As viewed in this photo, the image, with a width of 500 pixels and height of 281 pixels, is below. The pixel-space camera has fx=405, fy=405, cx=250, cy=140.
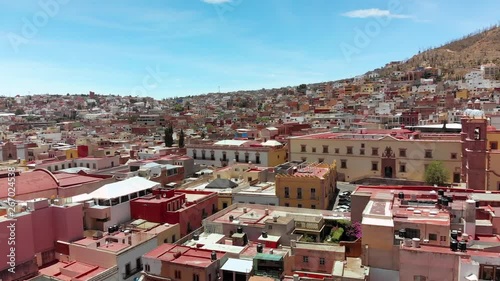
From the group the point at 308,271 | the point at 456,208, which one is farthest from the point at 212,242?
the point at 456,208

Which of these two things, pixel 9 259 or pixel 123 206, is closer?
pixel 9 259

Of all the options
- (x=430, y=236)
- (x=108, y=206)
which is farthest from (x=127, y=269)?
(x=430, y=236)

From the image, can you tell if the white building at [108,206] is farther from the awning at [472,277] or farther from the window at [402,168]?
the window at [402,168]

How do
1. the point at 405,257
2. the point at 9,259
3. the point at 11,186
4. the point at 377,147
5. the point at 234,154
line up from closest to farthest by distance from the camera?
the point at 405,257, the point at 9,259, the point at 11,186, the point at 377,147, the point at 234,154

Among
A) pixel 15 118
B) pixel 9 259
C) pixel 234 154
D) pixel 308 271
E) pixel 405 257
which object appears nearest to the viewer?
pixel 405 257

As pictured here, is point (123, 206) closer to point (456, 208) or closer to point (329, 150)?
point (456, 208)

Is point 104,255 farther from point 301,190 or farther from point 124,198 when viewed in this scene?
point 301,190

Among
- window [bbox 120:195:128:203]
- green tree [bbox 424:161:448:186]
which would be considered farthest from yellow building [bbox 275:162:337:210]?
green tree [bbox 424:161:448:186]

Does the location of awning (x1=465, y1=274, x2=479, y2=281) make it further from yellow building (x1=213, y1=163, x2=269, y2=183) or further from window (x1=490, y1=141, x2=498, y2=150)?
window (x1=490, y1=141, x2=498, y2=150)
